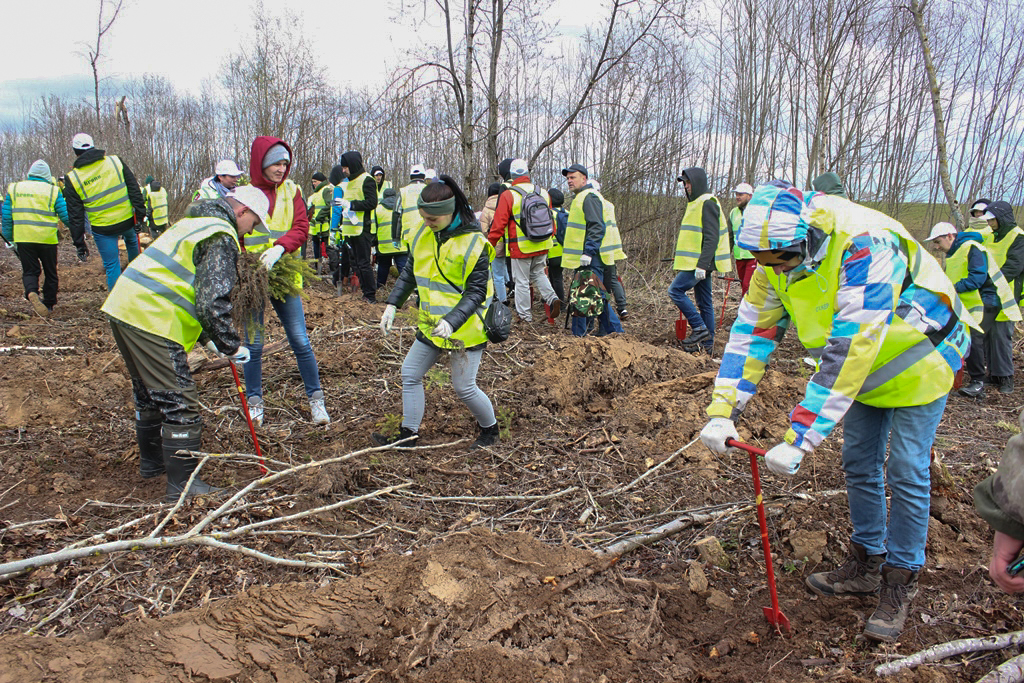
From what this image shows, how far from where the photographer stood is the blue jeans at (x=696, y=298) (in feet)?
24.2

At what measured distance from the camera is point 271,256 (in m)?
4.38

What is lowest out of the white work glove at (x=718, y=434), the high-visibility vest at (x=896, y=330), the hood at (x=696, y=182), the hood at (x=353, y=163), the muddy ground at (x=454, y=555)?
the muddy ground at (x=454, y=555)

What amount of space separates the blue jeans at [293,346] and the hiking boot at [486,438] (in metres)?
1.40

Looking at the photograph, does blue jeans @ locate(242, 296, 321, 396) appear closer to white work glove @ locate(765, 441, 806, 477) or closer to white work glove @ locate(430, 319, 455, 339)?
white work glove @ locate(430, 319, 455, 339)

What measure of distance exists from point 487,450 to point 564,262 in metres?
4.16

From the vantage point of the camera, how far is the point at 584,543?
3389 millimetres

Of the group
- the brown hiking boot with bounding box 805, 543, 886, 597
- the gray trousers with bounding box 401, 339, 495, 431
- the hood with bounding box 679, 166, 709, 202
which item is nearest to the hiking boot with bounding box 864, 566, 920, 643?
the brown hiking boot with bounding box 805, 543, 886, 597

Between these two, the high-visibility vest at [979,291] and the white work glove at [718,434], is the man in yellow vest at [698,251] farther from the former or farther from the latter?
the white work glove at [718,434]

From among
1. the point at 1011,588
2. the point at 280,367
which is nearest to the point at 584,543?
the point at 1011,588

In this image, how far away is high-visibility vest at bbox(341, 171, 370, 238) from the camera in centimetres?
979

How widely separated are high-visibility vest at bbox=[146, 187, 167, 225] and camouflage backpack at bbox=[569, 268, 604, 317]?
43.9 feet

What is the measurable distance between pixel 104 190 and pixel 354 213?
131 inches

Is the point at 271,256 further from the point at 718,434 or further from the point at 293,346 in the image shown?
the point at 718,434

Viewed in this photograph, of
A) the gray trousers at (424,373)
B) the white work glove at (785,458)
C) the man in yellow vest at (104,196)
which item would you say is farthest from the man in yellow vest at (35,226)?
the white work glove at (785,458)
